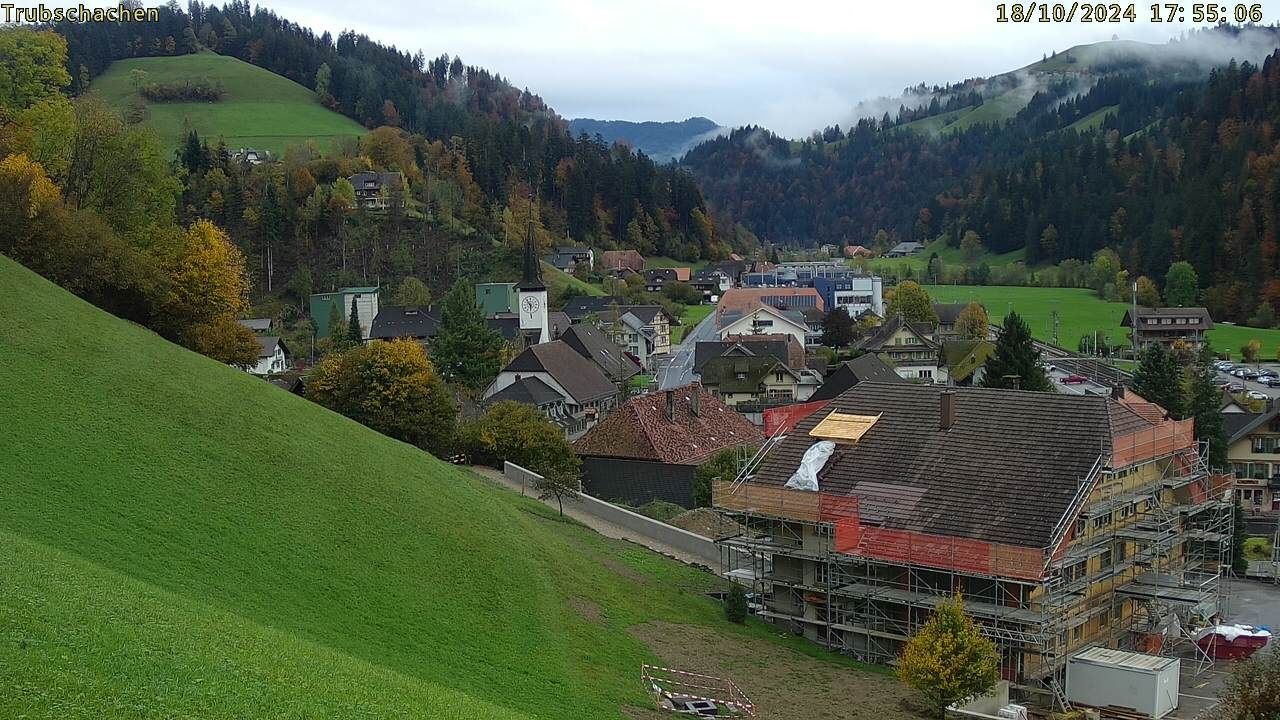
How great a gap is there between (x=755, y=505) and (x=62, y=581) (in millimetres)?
16260

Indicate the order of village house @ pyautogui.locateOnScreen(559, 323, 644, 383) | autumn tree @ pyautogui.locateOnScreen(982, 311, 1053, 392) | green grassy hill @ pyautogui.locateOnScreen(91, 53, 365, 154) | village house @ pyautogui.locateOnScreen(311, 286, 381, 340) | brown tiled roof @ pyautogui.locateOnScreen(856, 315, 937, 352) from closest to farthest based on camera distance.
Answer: autumn tree @ pyautogui.locateOnScreen(982, 311, 1053, 392)
village house @ pyautogui.locateOnScreen(559, 323, 644, 383)
brown tiled roof @ pyautogui.locateOnScreen(856, 315, 937, 352)
village house @ pyautogui.locateOnScreen(311, 286, 381, 340)
green grassy hill @ pyautogui.locateOnScreen(91, 53, 365, 154)

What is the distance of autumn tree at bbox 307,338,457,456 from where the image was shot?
45250 mm

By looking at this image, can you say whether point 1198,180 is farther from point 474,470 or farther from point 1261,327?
point 474,470

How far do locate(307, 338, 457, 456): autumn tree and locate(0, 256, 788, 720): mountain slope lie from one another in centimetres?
1104

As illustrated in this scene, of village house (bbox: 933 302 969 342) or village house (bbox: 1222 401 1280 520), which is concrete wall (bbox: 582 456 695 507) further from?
village house (bbox: 933 302 969 342)

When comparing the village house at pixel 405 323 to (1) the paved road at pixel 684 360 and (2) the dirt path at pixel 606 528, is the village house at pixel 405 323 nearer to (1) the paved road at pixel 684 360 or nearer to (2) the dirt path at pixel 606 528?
(1) the paved road at pixel 684 360

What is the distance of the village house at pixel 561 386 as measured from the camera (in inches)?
2425

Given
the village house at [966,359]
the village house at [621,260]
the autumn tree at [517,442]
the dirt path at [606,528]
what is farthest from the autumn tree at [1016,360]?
the village house at [621,260]

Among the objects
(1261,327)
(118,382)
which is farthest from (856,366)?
(1261,327)

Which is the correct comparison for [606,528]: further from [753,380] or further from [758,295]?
[758,295]

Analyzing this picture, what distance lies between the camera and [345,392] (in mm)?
45969

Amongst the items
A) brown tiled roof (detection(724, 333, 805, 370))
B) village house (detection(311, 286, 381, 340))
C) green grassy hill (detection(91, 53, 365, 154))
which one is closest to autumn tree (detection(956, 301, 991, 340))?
brown tiled roof (detection(724, 333, 805, 370))

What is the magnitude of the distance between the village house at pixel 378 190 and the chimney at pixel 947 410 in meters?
93.6

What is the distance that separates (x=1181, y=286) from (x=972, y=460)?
4055 inches
